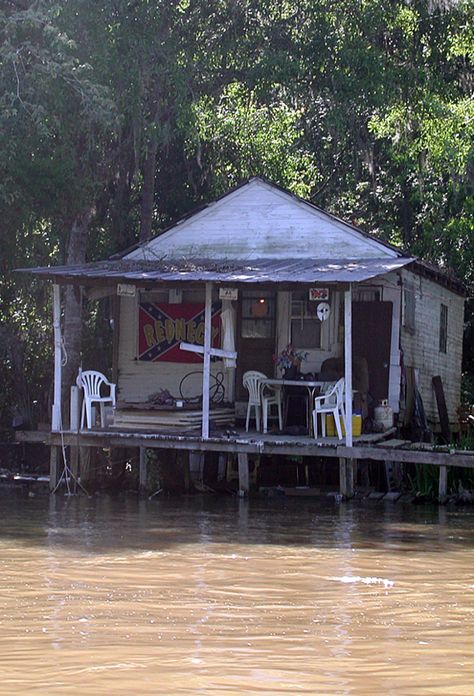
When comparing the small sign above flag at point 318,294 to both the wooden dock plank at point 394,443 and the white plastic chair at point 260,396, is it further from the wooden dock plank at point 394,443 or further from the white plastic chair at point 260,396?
the wooden dock plank at point 394,443

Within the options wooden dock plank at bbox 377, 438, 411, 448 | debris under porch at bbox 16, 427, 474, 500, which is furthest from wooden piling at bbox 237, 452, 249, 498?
wooden dock plank at bbox 377, 438, 411, 448

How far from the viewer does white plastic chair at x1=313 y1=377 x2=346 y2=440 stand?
17.7m

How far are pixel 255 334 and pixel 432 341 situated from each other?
377cm

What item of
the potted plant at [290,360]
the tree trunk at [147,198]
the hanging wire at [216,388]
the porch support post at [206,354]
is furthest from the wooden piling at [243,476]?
the tree trunk at [147,198]

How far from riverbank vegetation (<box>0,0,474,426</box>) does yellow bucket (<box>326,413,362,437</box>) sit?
612 centimetres

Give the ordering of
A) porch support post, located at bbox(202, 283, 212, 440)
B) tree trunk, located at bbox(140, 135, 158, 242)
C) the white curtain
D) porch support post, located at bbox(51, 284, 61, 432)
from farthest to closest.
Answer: tree trunk, located at bbox(140, 135, 158, 242), the white curtain, porch support post, located at bbox(51, 284, 61, 432), porch support post, located at bbox(202, 283, 212, 440)

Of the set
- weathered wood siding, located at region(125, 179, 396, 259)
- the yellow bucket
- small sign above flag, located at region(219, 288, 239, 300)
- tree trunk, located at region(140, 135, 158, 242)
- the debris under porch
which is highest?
tree trunk, located at region(140, 135, 158, 242)

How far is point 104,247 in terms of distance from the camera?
82.9 ft

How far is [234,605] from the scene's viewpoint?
919cm

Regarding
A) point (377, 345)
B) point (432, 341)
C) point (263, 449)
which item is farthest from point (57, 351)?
point (432, 341)

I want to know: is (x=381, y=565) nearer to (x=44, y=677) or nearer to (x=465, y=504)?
(x=44, y=677)

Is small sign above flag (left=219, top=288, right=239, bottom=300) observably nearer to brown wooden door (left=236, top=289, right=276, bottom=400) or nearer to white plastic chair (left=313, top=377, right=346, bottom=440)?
white plastic chair (left=313, top=377, right=346, bottom=440)

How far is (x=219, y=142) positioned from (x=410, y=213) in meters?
5.61

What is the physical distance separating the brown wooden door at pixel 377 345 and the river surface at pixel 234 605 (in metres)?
4.32
